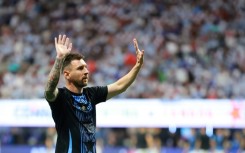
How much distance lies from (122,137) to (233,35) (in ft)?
17.7

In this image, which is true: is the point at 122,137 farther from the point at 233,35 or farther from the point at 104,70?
the point at 233,35

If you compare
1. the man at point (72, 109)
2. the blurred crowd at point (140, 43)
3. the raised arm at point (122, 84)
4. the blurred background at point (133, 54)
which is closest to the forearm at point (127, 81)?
the raised arm at point (122, 84)

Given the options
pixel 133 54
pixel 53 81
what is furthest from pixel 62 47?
pixel 133 54

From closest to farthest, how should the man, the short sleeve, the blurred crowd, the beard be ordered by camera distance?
the man, the beard, the short sleeve, the blurred crowd

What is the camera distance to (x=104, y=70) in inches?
845

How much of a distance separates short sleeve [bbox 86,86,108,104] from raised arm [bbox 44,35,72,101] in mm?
553

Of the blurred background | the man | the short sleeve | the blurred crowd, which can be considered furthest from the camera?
the blurred crowd

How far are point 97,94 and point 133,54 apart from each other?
1488cm

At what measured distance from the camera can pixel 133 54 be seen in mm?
22062

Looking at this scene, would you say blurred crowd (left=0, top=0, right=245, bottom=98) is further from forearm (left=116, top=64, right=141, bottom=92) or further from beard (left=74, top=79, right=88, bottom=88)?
beard (left=74, top=79, right=88, bottom=88)

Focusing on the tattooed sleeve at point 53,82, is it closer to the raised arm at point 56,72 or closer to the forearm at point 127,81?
the raised arm at point 56,72

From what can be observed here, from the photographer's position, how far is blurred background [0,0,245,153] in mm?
19594

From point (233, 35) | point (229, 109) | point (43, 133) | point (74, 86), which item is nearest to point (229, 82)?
point (229, 109)

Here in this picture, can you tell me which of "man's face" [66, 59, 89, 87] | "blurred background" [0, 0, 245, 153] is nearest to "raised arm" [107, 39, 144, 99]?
"man's face" [66, 59, 89, 87]
